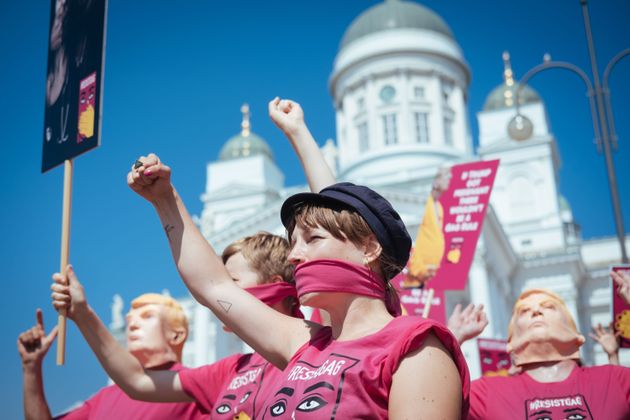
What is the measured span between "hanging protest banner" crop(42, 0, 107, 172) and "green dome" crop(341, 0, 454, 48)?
142ft

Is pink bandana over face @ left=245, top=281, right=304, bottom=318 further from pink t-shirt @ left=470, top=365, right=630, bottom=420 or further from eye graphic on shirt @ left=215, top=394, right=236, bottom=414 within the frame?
pink t-shirt @ left=470, top=365, right=630, bottom=420

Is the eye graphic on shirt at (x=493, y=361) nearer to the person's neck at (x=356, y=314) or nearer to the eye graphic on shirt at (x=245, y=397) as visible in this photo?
the eye graphic on shirt at (x=245, y=397)

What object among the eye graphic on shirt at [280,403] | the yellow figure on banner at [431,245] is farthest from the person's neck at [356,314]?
the yellow figure on banner at [431,245]

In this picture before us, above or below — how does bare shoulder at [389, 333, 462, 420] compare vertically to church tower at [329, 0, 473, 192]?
below

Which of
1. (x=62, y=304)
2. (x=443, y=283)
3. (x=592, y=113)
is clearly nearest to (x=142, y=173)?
(x=62, y=304)

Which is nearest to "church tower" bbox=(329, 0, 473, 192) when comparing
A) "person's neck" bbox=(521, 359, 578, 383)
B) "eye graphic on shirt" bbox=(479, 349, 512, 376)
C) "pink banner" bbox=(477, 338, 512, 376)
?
"pink banner" bbox=(477, 338, 512, 376)

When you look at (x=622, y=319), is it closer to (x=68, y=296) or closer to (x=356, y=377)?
(x=356, y=377)

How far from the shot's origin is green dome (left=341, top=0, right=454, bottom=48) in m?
46.6

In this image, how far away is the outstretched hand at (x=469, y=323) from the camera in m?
3.34

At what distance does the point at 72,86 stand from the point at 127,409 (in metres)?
1.72

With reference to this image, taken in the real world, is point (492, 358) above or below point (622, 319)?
below

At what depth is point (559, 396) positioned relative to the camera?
3.26 meters

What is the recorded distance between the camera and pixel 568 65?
33.9 feet

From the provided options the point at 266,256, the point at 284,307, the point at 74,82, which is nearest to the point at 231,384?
the point at 284,307
